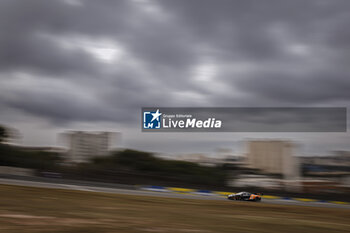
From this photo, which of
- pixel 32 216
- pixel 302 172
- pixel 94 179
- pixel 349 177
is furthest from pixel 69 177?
pixel 302 172

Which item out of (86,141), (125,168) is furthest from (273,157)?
(86,141)

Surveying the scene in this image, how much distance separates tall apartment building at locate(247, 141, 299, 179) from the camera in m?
50.7

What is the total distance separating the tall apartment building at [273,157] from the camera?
5074 centimetres

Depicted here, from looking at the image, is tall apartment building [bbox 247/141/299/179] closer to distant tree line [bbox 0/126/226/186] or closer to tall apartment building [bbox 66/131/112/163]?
distant tree line [bbox 0/126/226/186]

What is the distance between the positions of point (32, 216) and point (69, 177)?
67.1ft

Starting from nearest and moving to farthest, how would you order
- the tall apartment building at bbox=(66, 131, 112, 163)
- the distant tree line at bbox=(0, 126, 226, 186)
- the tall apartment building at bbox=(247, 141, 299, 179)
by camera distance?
the distant tree line at bbox=(0, 126, 226, 186)
the tall apartment building at bbox=(247, 141, 299, 179)
the tall apartment building at bbox=(66, 131, 112, 163)

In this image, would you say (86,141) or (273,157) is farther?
(86,141)

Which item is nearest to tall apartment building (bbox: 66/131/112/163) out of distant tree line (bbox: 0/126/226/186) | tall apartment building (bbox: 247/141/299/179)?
distant tree line (bbox: 0/126/226/186)

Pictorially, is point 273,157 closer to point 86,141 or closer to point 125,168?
point 125,168

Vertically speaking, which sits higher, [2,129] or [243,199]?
[2,129]

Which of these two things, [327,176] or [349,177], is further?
[327,176]

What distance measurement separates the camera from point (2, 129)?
51.8 metres

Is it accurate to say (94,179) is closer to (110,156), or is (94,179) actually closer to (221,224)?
(221,224)

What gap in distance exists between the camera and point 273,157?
180 feet
